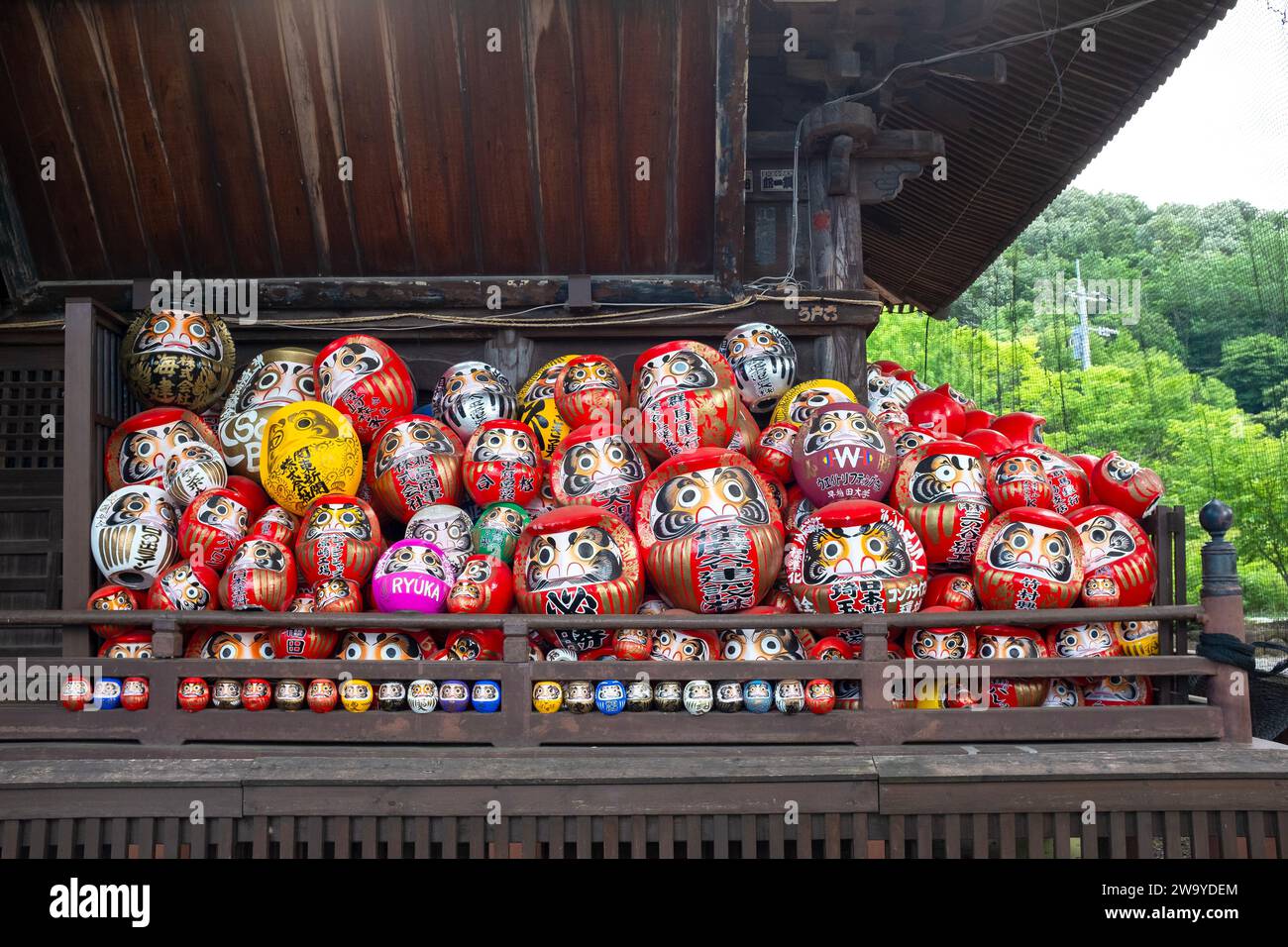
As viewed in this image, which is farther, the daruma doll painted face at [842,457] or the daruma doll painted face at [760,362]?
the daruma doll painted face at [760,362]

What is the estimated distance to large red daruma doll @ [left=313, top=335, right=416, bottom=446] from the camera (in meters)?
5.82

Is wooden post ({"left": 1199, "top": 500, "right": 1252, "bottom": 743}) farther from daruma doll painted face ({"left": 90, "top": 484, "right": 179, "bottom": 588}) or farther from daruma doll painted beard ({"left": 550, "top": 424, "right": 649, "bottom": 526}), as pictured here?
daruma doll painted face ({"left": 90, "top": 484, "right": 179, "bottom": 588})

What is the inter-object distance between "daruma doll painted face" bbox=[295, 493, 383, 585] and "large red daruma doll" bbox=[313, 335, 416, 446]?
0.71m

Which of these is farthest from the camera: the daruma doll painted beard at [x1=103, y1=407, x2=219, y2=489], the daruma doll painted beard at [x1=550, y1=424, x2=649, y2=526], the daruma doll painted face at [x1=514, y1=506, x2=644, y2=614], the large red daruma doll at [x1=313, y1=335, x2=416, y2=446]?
the large red daruma doll at [x1=313, y1=335, x2=416, y2=446]

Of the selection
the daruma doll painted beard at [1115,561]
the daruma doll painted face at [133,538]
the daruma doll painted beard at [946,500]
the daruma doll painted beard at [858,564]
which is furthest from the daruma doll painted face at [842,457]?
the daruma doll painted face at [133,538]

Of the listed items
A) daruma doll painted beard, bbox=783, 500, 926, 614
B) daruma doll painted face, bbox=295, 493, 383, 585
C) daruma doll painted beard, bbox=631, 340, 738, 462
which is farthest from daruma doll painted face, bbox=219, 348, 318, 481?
daruma doll painted beard, bbox=783, 500, 926, 614

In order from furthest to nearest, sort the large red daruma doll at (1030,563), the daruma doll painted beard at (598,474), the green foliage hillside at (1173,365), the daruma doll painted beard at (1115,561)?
the green foliage hillside at (1173,365) → the daruma doll painted beard at (598,474) → the daruma doll painted beard at (1115,561) → the large red daruma doll at (1030,563)

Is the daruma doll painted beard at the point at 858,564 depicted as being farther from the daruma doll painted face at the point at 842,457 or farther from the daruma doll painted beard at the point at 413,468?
the daruma doll painted beard at the point at 413,468

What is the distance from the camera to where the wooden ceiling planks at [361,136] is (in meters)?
5.93

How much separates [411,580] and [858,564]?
2199mm

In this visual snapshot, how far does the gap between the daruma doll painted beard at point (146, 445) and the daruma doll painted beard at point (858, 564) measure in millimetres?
3550
